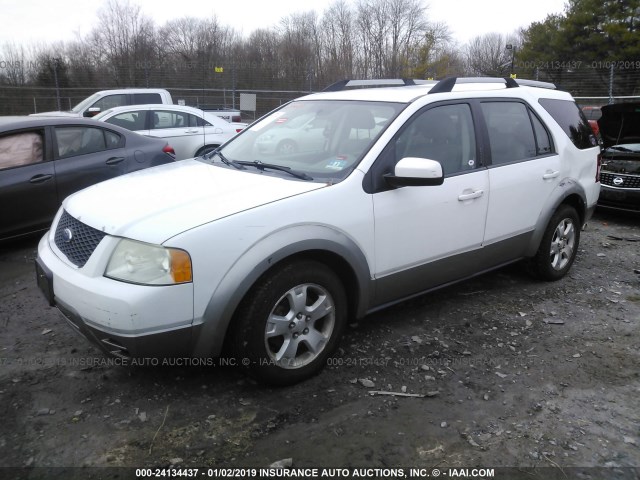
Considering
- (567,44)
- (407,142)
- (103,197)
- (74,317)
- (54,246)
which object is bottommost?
(74,317)

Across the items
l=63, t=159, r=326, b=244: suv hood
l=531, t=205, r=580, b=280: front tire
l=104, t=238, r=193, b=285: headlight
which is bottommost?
l=531, t=205, r=580, b=280: front tire

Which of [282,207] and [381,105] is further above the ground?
[381,105]

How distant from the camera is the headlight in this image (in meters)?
2.56

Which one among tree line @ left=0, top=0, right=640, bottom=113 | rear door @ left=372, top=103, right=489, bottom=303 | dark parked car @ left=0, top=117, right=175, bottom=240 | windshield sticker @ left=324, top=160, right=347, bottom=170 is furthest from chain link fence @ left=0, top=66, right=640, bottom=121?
windshield sticker @ left=324, top=160, right=347, bottom=170

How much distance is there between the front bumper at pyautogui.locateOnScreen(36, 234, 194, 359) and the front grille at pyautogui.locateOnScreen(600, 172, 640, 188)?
6610 millimetres

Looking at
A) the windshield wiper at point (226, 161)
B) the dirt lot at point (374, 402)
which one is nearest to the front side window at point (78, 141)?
the dirt lot at point (374, 402)

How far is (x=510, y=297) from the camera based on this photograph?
4605 mm

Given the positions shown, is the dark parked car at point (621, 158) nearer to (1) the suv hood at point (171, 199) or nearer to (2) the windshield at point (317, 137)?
(2) the windshield at point (317, 137)

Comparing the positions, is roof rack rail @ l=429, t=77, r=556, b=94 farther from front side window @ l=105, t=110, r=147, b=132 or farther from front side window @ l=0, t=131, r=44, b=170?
front side window @ l=105, t=110, r=147, b=132

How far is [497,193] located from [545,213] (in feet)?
2.62

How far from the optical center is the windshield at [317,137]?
3.41 m

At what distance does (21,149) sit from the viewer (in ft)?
18.4

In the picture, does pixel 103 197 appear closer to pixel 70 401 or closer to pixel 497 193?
pixel 70 401

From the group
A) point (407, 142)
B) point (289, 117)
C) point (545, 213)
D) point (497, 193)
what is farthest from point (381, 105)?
point (545, 213)
